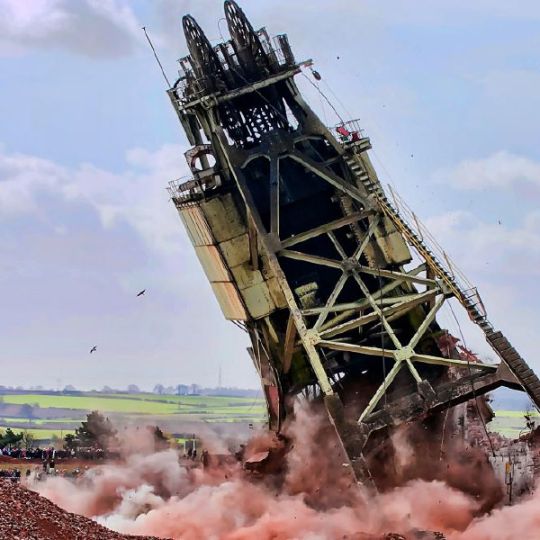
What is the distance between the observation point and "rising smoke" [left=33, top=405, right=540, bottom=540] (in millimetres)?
30438

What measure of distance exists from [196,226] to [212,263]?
1.35 metres

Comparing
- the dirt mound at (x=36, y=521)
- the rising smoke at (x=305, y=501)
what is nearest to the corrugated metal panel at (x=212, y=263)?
the rising smoke at (x=305, y=501)

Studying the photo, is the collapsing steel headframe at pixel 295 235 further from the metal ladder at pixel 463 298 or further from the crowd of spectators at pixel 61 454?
the crowd of spectators at pixel 61 454

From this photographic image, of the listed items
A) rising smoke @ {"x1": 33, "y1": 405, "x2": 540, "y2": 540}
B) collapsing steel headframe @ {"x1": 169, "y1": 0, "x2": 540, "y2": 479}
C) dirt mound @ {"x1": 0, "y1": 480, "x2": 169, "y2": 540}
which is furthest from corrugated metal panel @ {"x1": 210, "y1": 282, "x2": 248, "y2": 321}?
dirt mound @ {"x1": 0, "y1": 480, "x2": 169, "y2": 540}

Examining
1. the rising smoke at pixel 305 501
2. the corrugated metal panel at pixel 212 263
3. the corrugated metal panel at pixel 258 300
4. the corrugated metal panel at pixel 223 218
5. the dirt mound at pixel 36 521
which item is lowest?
the rising smoke at pixel 305 501

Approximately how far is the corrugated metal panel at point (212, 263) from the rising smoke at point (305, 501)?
527 centimetres

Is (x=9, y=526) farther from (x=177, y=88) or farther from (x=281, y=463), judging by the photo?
(x=177, y=88)

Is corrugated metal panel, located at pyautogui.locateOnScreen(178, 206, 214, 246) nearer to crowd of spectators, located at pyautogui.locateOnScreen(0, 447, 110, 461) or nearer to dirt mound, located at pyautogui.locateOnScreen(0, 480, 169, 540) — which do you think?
dirt mound, located at pyautogui.locateOnScreen(0, 480, 169, 540)

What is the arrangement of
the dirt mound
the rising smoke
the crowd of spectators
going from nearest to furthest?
the dirt mound < the rising smoke < the crowd of spectators

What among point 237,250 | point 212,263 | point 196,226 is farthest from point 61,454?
point 237,250

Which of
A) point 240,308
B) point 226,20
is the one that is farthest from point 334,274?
point 226,20

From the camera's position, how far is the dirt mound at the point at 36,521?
76.0 feet

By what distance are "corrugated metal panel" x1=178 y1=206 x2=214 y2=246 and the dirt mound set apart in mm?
11516

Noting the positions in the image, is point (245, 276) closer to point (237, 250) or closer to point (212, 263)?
point (237, 250)
